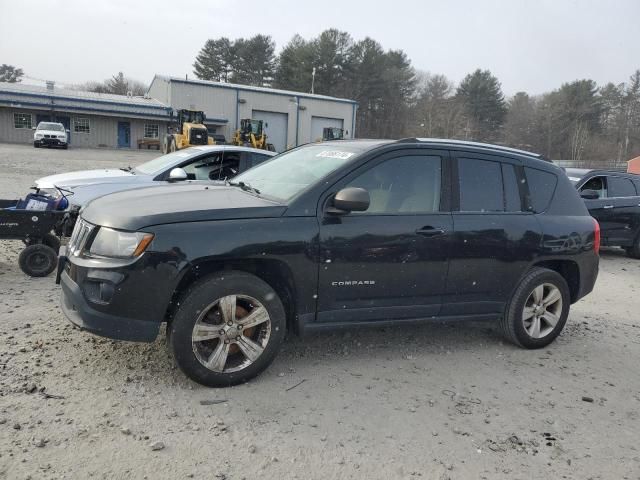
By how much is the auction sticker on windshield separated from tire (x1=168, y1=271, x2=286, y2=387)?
1261 millimetres

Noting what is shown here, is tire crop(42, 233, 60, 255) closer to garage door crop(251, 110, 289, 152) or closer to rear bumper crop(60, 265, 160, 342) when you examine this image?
rear bumper crop(60, 265, 160, 342)

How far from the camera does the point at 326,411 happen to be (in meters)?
3.50

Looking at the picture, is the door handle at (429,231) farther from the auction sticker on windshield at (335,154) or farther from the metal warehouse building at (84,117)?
the metal warehouse building at (84,117)

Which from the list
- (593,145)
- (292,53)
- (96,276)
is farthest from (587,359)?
(593,145)

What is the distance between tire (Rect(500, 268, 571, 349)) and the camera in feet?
15.7

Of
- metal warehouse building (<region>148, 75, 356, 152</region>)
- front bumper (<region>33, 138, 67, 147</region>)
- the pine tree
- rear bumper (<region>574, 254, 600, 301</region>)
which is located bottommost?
rear bumper (<region>574, 254, 600, 301</region>)

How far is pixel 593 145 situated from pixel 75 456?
3055 inches

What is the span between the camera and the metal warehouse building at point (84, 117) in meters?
41.5

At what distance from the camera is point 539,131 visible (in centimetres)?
7069

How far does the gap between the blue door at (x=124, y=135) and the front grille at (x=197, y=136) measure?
16.7m

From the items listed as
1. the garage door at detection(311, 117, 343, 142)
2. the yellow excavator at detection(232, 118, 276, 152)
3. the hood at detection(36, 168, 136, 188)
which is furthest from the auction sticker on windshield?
the garage door at detection(311, 117, 343, 142)

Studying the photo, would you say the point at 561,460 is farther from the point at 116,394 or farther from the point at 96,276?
the point at 96,276

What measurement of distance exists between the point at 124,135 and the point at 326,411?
46.4 meters

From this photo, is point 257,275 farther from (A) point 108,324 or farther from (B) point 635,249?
(B) point 635,249
